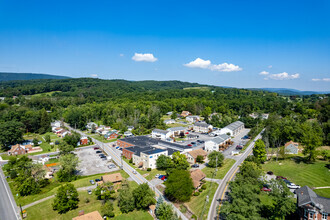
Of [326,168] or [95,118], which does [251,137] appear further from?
[95,118]

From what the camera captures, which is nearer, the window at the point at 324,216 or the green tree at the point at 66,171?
the window at the point at 324,216

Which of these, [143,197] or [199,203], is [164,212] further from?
[199,203]

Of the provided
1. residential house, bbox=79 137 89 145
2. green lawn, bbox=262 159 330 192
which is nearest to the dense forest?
green lawn, bbox=262 159 330 192

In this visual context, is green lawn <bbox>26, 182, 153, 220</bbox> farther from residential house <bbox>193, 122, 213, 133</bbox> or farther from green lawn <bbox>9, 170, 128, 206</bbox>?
residential house <bbox>193, 122, 213, 133</bbox>

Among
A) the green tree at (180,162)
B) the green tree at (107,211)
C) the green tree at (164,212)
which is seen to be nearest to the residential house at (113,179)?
the green tree at (107,211)

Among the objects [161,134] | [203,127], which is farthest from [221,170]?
[203,127]

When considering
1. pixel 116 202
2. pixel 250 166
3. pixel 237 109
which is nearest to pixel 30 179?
pixel 116 202

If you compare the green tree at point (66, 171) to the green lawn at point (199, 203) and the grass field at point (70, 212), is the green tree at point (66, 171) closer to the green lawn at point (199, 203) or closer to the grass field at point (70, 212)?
the grass field at point (70, 212)
